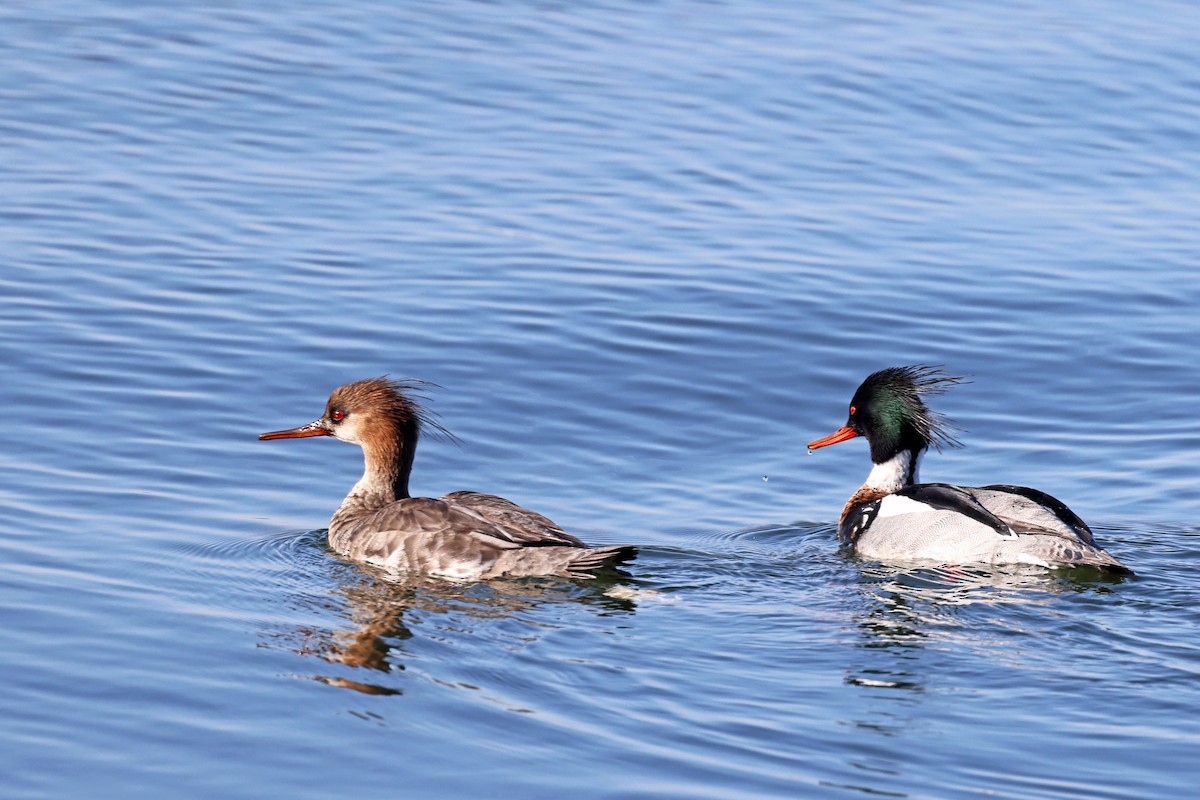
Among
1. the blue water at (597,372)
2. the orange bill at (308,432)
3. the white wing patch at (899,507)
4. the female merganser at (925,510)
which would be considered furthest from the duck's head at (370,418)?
the white wing patch at (899,507)

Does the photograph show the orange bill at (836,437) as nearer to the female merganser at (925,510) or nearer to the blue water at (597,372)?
the female merganser at (925,510)

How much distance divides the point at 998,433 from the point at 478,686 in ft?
19.4

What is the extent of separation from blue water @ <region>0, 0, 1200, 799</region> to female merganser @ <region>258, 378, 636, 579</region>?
22cm

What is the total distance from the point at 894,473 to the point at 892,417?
35cm

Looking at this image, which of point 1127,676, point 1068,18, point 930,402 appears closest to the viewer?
point 1127,676

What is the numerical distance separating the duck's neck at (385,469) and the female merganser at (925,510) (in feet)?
8.27

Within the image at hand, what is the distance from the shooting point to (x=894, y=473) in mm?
11180

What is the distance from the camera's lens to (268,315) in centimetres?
1323

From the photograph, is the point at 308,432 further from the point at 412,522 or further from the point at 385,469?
the point at 412,522

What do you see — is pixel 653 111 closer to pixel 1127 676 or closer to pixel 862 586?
pixel 862 586

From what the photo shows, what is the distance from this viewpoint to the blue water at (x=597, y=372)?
672 cm

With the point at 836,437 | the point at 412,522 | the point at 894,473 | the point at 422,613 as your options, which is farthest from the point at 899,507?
the point at 422,613

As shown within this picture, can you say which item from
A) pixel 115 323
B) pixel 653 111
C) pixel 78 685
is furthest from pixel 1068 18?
pixel 78 685

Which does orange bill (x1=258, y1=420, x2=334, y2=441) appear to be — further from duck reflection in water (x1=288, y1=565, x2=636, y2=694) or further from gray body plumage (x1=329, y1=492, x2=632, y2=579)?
duck reflection in water (x1=288, y1=565, x2=636, y2=694)
